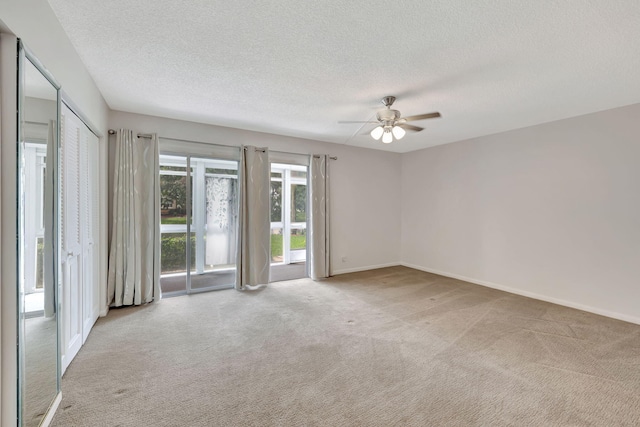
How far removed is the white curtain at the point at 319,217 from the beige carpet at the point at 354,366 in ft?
4.22

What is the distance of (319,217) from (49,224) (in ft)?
12.1

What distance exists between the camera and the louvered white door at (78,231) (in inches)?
83.7

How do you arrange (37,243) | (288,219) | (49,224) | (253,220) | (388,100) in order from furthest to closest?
(288,219) → (253,220) → (388,100) → (49,224) → (37,243)

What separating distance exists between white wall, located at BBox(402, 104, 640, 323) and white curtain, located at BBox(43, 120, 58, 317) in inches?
209

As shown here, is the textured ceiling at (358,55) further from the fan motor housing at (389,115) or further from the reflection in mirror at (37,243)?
the reflection in mirror at (37,243)

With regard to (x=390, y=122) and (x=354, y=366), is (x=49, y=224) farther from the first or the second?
(x=390, y=122)

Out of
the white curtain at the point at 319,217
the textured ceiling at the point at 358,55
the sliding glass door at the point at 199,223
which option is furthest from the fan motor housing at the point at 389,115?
the sliding glass door at the point at 199,223

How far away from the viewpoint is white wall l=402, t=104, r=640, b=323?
126 inches

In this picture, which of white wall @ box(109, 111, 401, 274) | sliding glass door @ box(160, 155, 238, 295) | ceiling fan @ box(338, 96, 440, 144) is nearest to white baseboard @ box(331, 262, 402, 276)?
white wall @ box(109, 111, 401, 274)

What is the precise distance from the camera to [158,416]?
170 cm

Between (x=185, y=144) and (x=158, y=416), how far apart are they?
3372 mm

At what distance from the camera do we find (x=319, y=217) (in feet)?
16.2

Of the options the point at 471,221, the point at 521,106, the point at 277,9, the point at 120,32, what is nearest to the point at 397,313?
the point at 471,221

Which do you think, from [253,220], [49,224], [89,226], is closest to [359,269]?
[253,220]
